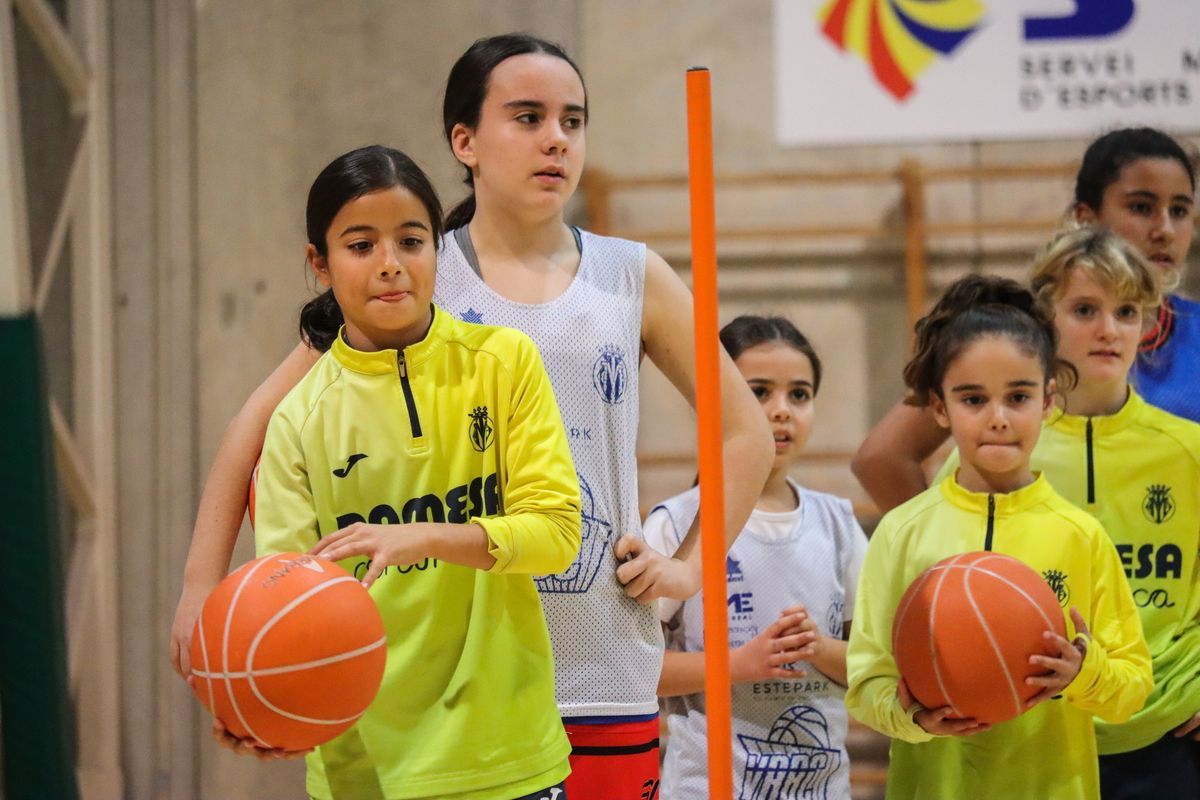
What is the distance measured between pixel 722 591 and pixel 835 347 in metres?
3.85

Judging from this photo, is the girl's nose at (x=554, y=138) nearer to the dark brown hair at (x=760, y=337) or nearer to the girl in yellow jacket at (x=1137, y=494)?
the dark brown hair at (x=760, y=337)

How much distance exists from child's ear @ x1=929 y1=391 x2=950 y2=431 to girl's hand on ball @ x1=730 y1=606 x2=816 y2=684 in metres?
0.42

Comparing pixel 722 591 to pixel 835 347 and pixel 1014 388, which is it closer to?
pixel 1014 388

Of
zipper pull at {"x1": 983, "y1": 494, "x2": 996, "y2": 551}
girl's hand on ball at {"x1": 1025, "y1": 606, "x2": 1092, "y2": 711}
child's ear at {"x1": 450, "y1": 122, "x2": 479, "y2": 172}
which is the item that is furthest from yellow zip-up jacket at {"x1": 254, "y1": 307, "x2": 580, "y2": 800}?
zipper pull at {"x1": 983, "y1": 494, "x2": 996, "y2": 551}

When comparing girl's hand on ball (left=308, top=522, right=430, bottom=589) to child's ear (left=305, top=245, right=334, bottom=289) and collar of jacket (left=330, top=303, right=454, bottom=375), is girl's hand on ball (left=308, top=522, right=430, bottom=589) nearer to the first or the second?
collar of jacket (left=330, top=303, right=454, bottom=375)

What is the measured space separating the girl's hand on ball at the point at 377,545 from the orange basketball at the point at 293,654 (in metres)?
0.02

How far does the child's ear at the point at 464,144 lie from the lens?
1.94 m

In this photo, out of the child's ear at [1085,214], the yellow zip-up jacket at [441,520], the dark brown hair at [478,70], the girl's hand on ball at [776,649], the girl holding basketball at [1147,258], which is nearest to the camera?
the yellow zip-up jacket at [441,520]

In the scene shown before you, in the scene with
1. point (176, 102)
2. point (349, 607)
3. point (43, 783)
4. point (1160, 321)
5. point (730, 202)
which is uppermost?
point (176, 102)

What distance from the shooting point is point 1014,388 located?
2.05 meters

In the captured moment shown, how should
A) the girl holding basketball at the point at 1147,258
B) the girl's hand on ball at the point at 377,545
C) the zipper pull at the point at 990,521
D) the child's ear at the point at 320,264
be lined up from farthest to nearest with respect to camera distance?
1. the girl holding basketball at the point at 1147,258
2. the zipper pull at the point at 990,521
3. the child's ear at the point at 320,264
4. the girl's hand on ball at the point at 377,545

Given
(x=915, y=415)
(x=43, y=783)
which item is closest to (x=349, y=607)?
(x=915, y=415)

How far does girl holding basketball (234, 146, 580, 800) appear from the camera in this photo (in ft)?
4.91

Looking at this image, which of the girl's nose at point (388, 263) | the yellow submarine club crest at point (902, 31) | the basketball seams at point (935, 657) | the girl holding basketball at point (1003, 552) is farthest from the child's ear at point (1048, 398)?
the yellow submarine club crest at point (902, 31)
